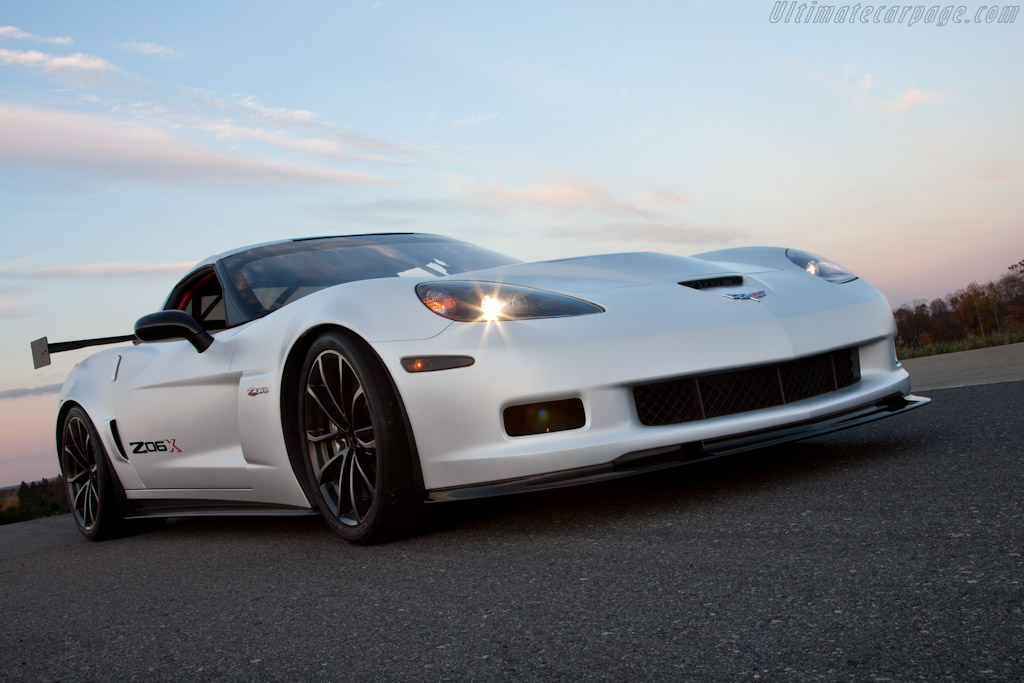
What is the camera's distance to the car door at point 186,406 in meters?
4.31

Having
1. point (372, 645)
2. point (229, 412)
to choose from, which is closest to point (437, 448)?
point (372, 645)

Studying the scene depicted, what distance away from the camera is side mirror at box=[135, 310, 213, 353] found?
4.34 m

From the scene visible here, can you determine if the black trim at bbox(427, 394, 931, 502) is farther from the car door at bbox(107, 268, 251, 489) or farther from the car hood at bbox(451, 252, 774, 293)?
the car door at bbox(107, 268, 251, 489)

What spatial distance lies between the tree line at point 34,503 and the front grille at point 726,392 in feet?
22.2

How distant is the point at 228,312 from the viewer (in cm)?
453

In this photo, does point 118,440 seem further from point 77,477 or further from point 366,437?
point 366,437

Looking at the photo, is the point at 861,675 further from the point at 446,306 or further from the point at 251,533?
the point at 251,533

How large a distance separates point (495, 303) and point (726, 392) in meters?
0.85

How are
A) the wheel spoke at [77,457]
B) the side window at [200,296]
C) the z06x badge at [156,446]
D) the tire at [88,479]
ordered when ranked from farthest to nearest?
1. the wheel spoke at [77,457]
2. the tire at [88,479]
3. the side window at [200,296]
4. the z06x badge at [156,446]

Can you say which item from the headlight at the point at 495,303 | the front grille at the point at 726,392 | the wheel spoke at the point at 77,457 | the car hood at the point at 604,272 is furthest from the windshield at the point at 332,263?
the wheel spoke at the point at 77,457

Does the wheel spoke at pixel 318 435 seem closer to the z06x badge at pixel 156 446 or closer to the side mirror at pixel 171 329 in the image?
the side mirror at pixel 171 329

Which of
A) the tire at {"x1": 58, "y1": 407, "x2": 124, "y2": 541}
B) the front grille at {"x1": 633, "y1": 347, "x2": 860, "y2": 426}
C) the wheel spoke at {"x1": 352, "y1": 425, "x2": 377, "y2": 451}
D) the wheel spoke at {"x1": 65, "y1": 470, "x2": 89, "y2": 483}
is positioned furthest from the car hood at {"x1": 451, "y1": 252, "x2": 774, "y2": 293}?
the wheel spoke at {"x1": 65, "y1": 470, "x2": 89, "y2": 483}

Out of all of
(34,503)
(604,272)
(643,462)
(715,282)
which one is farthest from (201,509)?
(34,503)

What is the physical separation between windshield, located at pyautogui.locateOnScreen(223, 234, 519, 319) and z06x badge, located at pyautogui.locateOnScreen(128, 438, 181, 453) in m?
0.82
